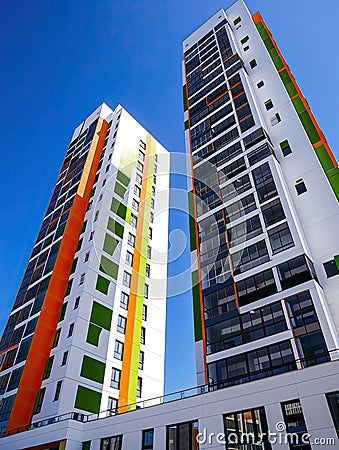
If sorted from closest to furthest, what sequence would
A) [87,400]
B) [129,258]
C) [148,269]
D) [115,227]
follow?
1. [87,400]
2. [129,258]
3. [115,227]
4. [148,269]

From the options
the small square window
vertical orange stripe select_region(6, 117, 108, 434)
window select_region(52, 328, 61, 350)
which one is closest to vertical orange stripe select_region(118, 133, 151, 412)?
window select_region(52, 328, 61, 350)

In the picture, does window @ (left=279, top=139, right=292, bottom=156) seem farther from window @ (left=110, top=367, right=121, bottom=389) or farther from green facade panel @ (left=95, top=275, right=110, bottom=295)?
window @ (left=110, top=367, right=121, bottom=389)

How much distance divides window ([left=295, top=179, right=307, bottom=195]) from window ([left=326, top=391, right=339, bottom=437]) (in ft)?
63.6

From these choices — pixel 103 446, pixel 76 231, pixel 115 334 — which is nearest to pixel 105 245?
pixel 76 231

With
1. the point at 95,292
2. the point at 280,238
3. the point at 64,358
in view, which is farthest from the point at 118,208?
the point at 280,238

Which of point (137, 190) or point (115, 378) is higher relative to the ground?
point (137, 190)

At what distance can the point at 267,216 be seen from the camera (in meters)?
32.1

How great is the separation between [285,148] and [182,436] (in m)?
27.0

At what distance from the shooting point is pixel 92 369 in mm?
34312

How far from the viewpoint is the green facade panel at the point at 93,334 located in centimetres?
3572

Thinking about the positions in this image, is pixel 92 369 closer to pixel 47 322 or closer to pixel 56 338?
pixel 56 338

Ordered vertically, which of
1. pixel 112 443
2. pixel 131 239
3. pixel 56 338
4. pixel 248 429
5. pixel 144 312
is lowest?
pixel 248 429

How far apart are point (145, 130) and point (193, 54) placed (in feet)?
44.3

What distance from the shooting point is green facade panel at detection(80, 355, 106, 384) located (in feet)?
110
